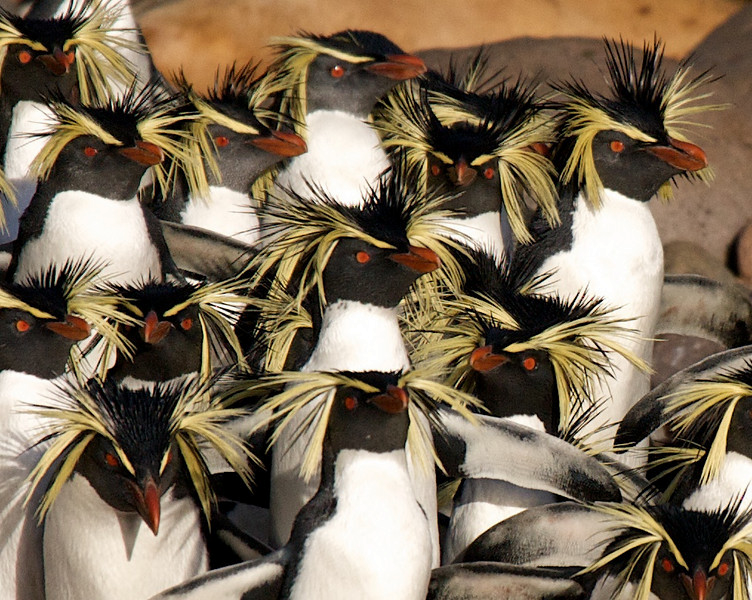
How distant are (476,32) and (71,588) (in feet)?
19.6

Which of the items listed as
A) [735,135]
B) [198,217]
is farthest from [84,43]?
[735,135]

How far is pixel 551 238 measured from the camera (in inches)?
175

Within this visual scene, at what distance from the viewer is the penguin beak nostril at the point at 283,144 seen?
4801 millimetres

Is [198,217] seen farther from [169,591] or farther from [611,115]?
[169,591]

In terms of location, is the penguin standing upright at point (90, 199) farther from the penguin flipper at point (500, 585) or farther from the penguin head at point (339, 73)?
the penguin flipper at point (500, 585)

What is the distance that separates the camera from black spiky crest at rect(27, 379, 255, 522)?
123 inches

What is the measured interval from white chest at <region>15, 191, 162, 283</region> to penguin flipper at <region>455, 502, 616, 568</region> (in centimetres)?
134

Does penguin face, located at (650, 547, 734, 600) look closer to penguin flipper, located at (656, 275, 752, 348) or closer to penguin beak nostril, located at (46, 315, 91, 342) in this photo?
penguin beak nostril, located at (46, 315, 91, 342)

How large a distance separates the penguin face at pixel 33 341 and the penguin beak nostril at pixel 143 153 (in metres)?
0.71

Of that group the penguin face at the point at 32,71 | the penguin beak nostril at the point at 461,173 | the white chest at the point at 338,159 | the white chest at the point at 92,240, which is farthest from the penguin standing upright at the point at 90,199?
the penguin beak nostril at the point at 461,173

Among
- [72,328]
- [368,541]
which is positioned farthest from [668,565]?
[72,328]

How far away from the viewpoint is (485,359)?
3.65m

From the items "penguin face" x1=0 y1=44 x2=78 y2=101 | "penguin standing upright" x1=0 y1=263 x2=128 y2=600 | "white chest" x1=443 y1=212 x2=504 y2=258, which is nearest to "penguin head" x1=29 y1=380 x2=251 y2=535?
"penguin standing upright" x1=0 y1=263 x2=128 y2=600

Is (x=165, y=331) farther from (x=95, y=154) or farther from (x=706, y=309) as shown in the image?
(x=706, y=309)
